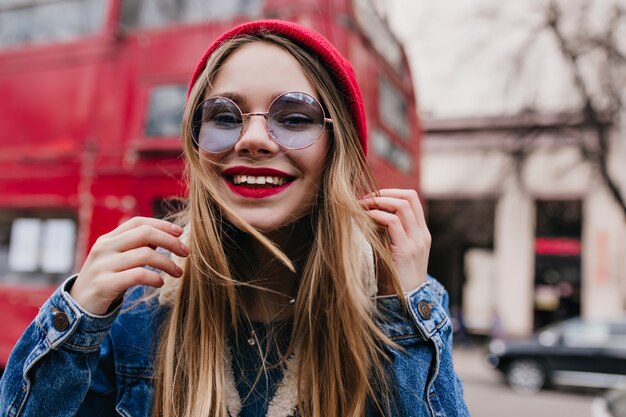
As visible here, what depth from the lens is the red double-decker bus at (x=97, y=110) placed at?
463cm

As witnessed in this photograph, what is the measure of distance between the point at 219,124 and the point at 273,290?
0.47 m

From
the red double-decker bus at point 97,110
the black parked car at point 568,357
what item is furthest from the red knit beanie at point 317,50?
the black parked car at point 568,357

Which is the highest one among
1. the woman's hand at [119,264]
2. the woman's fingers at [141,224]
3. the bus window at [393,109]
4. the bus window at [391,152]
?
the bus window at [393,109]

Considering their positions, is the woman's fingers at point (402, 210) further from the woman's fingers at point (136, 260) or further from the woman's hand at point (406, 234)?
the woman's fingers at point (136, 260)

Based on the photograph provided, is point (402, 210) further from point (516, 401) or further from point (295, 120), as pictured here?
point (516, 401)

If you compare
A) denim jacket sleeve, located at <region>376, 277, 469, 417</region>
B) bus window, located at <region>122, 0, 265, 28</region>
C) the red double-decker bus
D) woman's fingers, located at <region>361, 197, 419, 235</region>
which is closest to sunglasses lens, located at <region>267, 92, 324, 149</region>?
woman's fingers, located at <region>361, 197, 419, 235</region>

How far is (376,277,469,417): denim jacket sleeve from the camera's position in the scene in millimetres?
1345

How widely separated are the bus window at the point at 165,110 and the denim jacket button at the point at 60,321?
3.51 meters

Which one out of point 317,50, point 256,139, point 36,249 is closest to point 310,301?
point 256,139

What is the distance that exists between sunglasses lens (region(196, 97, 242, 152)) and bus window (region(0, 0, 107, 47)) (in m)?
4.13

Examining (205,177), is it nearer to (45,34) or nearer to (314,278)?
(314,278)

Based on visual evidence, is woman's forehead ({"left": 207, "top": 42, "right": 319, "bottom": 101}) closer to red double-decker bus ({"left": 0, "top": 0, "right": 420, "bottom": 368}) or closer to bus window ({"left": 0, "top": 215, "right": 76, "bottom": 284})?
red double-decker bus ({"left": 0, "top": 0, "right": 420, "bottom": 368})

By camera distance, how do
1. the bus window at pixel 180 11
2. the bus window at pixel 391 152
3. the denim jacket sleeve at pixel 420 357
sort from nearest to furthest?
the denim jacket sleeve at pixel 420 357 → the bus window at pixel 180 11 → the bus window at pixel 391 152

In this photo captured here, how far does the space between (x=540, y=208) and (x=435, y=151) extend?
3619 millimetres
